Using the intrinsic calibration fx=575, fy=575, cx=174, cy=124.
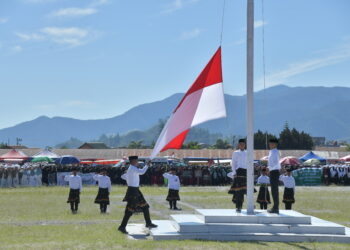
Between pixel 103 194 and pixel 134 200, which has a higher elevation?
pixel 134 200

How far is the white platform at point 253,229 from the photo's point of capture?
12.8 metres

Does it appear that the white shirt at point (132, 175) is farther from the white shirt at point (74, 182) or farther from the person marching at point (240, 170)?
the white shirt at point (74, 182)

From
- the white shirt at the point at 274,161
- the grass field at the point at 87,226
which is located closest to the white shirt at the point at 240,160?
the white shirt at the point at 274,161

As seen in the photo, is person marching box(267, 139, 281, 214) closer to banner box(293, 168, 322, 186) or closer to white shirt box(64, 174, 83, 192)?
white shirt box(64, 174, 83, 192)

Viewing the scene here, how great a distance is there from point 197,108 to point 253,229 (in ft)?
10.9

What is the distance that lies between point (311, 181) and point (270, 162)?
1324 inches

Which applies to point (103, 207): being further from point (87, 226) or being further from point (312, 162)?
point (312, 162)

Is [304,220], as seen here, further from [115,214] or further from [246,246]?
[115,214]

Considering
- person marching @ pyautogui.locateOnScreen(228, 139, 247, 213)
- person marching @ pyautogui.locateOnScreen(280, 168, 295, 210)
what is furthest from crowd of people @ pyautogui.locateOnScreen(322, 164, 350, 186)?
person marching @ pyautogui.locateOnScreen(228, 139, 247, 213)

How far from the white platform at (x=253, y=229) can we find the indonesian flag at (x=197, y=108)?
1.91 m

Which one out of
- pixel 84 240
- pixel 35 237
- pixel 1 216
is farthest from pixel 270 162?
pixel 1 216

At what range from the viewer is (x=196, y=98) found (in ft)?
47.8

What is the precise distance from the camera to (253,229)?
1300cm

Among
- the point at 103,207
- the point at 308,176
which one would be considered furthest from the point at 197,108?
the point at 308,176
